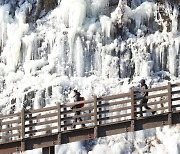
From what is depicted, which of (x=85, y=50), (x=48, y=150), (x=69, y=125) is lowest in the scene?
(x=48, y=150)

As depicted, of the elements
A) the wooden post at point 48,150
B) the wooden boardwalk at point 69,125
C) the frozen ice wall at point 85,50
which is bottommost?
the wooden post at point 48,150

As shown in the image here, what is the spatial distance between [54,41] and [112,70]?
10.3 ft

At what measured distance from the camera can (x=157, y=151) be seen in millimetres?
29062

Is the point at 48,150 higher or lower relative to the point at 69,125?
lower

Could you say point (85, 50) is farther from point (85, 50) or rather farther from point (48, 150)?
point (48, 150)

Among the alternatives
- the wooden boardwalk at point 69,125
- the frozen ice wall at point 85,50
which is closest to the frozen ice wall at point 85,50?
the frozen ice wall at point 85,50

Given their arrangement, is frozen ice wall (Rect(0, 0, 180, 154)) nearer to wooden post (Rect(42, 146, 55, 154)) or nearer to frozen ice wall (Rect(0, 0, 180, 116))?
frozen ice wall (Rect(0, 0, 180, 116))

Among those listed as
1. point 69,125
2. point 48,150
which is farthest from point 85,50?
point 48,150

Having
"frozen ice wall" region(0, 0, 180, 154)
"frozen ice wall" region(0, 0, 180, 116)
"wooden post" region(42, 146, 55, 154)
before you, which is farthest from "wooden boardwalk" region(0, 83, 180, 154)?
"frozen ice wall" region(0, 0, 180, 116)

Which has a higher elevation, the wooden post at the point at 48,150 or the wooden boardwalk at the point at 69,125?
the wooden boardwalk at the point at 69,125

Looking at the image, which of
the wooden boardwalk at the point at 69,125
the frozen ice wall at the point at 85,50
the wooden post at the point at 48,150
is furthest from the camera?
→ the frozen ice wall at the point at 85,50

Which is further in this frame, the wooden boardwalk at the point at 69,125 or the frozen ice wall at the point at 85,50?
the frozen ice wall at the point at 85,50

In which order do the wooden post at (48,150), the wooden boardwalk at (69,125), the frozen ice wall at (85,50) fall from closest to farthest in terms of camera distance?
the wooden boardwalk at (69,125) < the wooden post at (48,150) < the frozen ice wall at (85,50)

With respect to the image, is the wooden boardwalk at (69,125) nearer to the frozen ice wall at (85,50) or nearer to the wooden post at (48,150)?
the wooden post at (48,150)
